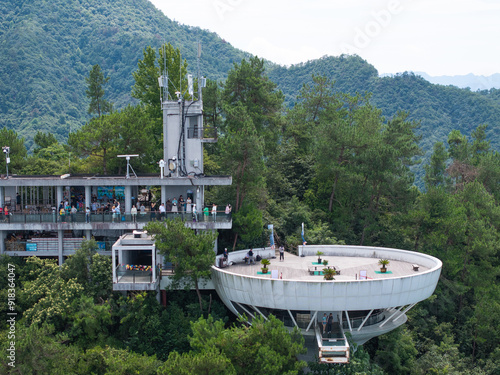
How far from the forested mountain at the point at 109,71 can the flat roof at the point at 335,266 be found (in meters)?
66.3

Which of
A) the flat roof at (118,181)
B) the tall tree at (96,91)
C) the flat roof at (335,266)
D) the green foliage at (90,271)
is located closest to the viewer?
the flat roof at (335,266)

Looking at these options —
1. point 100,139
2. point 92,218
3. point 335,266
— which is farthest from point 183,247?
point 100,139

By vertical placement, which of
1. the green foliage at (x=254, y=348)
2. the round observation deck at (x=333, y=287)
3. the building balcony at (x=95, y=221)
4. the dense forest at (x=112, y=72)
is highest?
the dense forest at (x=112, y=72)

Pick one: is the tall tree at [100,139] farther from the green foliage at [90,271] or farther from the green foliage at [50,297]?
the green foliage at [50,297]

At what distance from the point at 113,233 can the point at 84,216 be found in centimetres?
233

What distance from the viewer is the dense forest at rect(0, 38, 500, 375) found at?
27984mm

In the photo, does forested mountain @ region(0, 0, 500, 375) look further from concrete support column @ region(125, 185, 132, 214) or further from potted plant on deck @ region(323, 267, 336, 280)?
concrete support column @ region(125, 185, 132, 214)

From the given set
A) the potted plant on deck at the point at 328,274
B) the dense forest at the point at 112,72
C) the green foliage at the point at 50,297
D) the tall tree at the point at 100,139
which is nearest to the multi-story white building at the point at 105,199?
the green foliage at the point at 50,297

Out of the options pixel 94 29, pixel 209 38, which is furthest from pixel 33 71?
pixel 209 38

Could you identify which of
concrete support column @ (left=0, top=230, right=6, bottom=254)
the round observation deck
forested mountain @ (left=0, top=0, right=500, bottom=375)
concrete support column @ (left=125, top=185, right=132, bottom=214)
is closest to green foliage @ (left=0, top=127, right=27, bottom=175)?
forested mountain @ (left=0, top=0, right=500, bottom=375)

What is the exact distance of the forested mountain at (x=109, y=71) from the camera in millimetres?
99812

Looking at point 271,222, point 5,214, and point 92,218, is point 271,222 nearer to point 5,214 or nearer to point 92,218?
point 92,218

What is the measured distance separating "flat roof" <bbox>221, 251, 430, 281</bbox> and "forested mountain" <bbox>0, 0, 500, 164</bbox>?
66331 millimetres

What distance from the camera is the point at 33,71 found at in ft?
341
